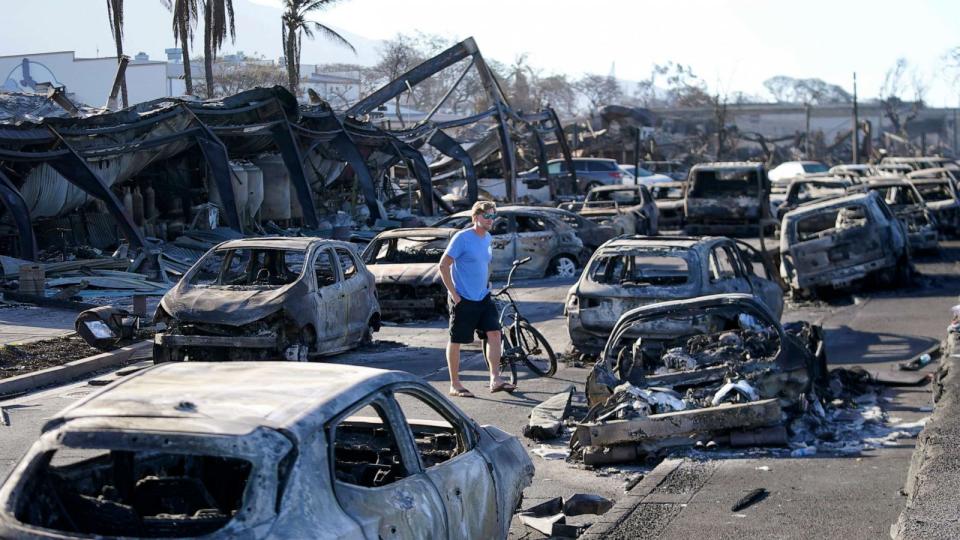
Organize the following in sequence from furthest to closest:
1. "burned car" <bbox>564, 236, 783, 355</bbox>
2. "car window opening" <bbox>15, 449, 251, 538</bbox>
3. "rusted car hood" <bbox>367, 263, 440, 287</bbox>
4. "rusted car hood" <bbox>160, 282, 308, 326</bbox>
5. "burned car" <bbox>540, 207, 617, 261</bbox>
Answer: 1. "burned car" <bbox>540, 207, 617, 261</bbox>
2. "rusted car hood" <bbox>367, 263, 440, 287</bbox>
3. "burned car" <bbox>564, 236, 783, 355</bbox>
4. "rusted car hood" <bbox>160, 282, 308, 326</bbox>
5. "car window opening" <bbox>15, 449, 251, 538</bbox>

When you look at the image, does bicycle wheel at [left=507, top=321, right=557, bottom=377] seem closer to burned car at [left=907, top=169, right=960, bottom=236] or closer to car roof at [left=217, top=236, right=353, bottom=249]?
car roof at [left=217, top=236, right=353, bottom=249]

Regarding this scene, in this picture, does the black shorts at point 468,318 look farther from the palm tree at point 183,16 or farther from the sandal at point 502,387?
the palm tree at point 183,16

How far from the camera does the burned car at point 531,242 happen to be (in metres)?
23.1

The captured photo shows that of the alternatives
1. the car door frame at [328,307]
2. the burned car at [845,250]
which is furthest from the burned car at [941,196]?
the car door frame at [328,307]

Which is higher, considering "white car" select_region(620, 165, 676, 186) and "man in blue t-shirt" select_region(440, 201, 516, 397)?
"man in blue t-shirt" select_region(440, 201, 516, 397)

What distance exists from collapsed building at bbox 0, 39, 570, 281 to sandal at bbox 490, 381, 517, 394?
11618mm

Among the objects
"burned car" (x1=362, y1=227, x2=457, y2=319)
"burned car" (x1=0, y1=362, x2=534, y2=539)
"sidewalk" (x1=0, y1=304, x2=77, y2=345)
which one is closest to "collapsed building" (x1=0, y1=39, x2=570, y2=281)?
"sidewalk" (x1=0, y1=304, x2=77, y2=345)

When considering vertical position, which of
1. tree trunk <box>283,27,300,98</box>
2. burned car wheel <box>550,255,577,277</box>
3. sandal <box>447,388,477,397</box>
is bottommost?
burned car wheel <box>550,255,577,277</box>

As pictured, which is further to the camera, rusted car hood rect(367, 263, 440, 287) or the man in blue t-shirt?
rusted car hood rect(367, 263, 440, 287)

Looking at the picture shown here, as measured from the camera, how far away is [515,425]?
10.9m

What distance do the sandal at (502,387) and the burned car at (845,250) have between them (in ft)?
27.6

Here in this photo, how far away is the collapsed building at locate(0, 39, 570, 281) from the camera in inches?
894

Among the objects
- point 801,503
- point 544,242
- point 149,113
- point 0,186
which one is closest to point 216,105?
point 149,113

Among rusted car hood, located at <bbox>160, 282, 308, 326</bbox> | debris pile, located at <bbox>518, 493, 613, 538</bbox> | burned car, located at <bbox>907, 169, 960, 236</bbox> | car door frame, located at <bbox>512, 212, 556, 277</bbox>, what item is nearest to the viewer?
debris pile, located at <bbox>518, 493, 613, 538</bbox>
